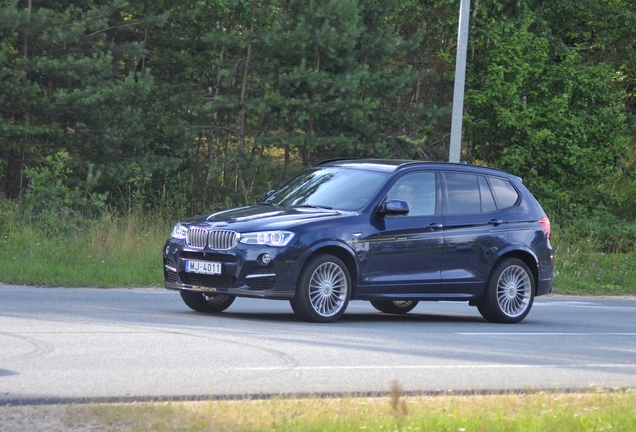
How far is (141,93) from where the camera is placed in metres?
29.3

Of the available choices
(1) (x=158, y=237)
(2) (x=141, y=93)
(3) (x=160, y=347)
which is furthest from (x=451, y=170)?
(2) (x=141, y=93)

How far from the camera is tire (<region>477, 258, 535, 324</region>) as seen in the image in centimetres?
1343

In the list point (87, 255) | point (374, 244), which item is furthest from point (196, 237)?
point (87, 255)

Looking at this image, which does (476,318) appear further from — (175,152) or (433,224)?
(175,152)

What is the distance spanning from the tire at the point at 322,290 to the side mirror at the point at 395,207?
842mm

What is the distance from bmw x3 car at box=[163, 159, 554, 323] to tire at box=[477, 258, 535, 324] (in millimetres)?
14

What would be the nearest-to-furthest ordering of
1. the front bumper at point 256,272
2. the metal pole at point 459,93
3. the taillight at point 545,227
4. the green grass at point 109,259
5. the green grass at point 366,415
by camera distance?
the green grass at point 366,415, the front bumper at point 256,272, the taillight at point 545,227, the green grass at point 109,259, the metal pole at point 459,93

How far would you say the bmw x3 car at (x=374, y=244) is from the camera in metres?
11.6

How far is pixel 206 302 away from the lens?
12859 mm

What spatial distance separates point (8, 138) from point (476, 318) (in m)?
18.5

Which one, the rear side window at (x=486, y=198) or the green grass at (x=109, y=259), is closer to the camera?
the rear side window at (x=486, y=198)

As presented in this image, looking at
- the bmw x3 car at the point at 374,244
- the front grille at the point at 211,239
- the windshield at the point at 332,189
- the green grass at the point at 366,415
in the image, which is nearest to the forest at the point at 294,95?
the windshield at the point at 332,189

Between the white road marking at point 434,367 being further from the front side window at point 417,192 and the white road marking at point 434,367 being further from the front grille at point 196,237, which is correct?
the front side window at point 417,192

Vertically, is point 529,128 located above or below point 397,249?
above
